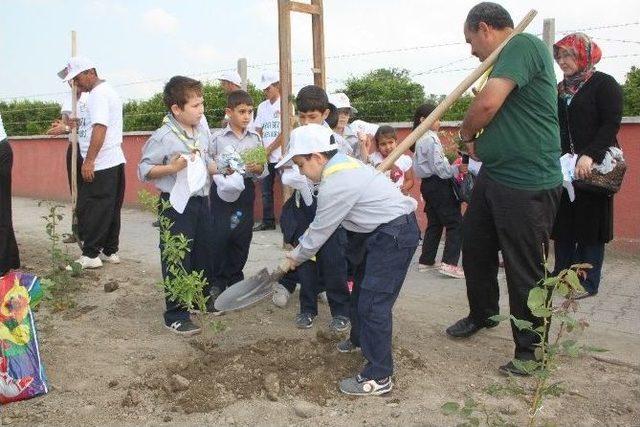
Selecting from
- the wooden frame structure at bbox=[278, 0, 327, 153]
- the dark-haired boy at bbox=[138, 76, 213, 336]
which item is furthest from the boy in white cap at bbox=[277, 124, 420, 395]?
the wooden frame structure at bbox=[278, 0, 327, 153]

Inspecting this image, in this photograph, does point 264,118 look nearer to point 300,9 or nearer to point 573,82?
point 300,9

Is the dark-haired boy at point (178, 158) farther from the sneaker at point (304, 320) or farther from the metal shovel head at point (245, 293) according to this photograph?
the sneaker at point (304, 320)

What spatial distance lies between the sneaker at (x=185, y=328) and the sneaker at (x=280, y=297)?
742 millimetres

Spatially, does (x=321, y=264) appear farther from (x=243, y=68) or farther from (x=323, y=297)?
(x=243, y=68)

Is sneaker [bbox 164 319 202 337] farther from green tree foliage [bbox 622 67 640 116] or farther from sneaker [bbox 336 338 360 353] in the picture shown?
green tree foliage [bbox 622 67 640 116]

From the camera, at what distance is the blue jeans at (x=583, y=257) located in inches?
207

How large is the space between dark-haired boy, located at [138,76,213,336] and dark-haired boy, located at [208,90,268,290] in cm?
57

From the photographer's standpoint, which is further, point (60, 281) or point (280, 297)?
point (60, 281)

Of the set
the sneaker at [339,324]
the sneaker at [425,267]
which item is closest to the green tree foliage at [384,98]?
the sneaker at [425,267]

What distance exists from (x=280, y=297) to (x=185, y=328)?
2.74ft

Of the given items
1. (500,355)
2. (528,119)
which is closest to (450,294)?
(500,355)

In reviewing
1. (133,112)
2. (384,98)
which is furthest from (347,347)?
(133,112)

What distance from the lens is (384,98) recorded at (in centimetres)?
1280

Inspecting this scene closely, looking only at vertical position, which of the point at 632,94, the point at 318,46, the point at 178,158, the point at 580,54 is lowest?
the point at 178,158
